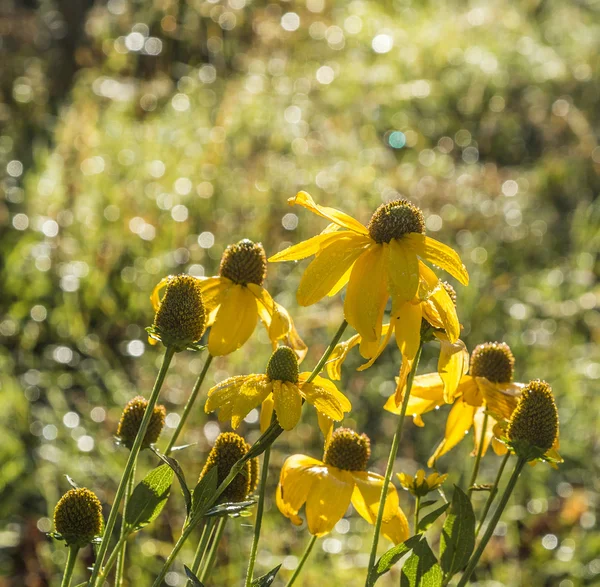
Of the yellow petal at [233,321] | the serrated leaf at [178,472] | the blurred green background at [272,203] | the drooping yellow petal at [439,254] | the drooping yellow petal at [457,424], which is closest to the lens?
the serrated leaf at [178,472]

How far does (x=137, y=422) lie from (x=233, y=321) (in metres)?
0.17

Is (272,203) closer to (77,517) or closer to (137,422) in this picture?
(137,422)

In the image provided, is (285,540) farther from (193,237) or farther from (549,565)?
(193,237)

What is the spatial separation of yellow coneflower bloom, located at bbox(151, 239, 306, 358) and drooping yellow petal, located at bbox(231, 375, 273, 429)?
0.37ft

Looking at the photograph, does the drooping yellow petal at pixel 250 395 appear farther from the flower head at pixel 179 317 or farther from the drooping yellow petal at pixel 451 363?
the drooping yellow petal at pixel 451 363

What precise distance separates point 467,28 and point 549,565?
5.06 metres

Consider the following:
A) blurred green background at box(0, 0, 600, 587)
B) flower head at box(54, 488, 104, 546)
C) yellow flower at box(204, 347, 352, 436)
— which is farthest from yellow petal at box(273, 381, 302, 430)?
blurred green background at box(0, 0, 600, 587)

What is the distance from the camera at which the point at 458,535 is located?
89 cm

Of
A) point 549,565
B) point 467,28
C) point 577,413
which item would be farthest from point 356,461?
point 467,28

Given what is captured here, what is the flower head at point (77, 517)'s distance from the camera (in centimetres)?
87

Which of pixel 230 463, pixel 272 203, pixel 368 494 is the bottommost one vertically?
pixel 272 203

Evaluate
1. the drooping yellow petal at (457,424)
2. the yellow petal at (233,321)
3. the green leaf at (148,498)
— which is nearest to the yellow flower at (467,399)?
the drooping yellow petal at (457,424)

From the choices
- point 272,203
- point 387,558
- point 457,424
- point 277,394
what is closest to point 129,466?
point 277,394

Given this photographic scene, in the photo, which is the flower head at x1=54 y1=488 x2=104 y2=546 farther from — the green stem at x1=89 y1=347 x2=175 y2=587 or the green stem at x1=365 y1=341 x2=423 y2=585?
the green stem at x1=365 y1=341 x2=423 y2=585
